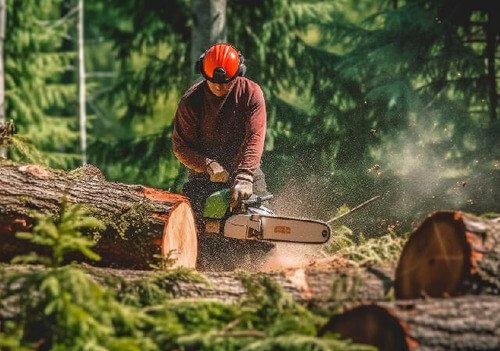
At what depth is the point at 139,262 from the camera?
21.9 feet

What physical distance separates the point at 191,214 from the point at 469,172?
12.5 feet

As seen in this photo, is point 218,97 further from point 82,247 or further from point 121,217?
point 82,247

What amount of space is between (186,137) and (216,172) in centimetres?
60

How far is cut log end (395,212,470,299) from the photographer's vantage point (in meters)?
4.80

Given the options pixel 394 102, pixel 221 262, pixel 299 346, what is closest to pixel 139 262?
pixel 221 262

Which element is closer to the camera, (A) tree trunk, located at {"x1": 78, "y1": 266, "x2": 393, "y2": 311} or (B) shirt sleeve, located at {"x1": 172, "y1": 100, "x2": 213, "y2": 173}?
(A) tree trunk, located at {"x1": 78, "y1": 266, "x2": 393, "y2": 311}

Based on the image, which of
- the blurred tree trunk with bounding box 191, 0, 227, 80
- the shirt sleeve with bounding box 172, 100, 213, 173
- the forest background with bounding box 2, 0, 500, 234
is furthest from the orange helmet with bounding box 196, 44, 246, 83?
the blurred tree trunk with bounding box 191, 0, 227, 80

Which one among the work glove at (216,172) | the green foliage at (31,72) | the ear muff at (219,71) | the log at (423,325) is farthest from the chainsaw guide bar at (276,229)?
the green foliage at (31,72)

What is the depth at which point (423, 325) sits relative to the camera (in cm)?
418

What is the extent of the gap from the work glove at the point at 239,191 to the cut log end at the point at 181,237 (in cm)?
39

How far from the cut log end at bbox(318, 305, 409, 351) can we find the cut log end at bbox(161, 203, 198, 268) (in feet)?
7.46

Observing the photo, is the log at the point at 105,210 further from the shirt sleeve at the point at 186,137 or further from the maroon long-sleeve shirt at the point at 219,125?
the maroon long-sleeve shirt at the point at 219,125

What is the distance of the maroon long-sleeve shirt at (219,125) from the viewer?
755 cm

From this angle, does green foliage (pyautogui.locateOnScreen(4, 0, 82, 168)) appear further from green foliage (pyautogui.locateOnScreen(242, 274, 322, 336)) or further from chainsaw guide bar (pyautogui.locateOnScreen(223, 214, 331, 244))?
green foliage (pyautogui.locateOnScreen(242, 274, 322, 336))
